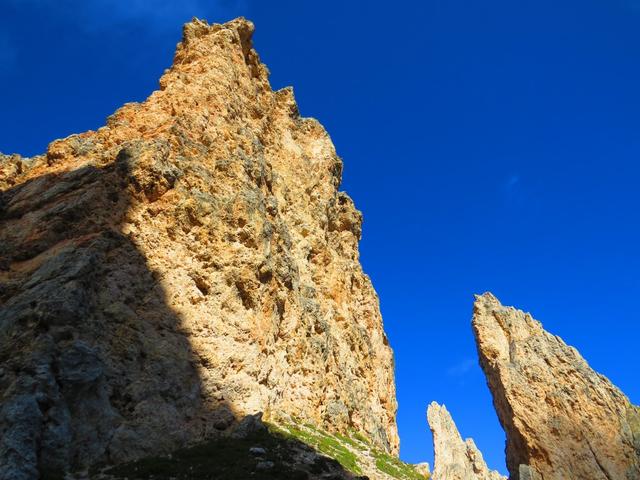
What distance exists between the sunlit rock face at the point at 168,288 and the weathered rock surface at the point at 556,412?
18.3 m

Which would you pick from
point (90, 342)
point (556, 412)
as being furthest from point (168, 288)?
point (556, 412)

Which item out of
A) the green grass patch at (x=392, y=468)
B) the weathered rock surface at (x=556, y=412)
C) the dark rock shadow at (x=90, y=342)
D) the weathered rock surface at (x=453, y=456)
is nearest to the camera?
the dark rock shadow at (x=90, y=342)

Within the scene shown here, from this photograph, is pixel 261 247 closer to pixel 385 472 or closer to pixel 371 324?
pixel 385 472

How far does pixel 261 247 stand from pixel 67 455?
1659 centimetres

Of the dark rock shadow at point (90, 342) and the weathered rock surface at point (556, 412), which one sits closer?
the dark rock shadow at point (90, 342)

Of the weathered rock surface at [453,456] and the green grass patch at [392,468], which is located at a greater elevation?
the weathered rock surface at [453,456]

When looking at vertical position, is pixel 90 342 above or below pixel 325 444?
above

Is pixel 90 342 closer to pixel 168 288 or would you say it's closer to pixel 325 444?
pixel 168 288

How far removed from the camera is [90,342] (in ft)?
67.9

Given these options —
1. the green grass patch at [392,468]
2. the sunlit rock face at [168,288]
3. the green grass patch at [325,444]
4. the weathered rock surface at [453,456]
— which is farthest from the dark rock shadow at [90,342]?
the weathered rock surface at [453,456]

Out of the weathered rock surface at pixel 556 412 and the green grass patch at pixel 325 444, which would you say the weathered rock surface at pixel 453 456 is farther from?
the green grass patch at pixel 325 444

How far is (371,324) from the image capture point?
2105 inches

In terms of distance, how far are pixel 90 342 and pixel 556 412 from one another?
4683cm

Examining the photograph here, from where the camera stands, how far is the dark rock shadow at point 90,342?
17.0m
